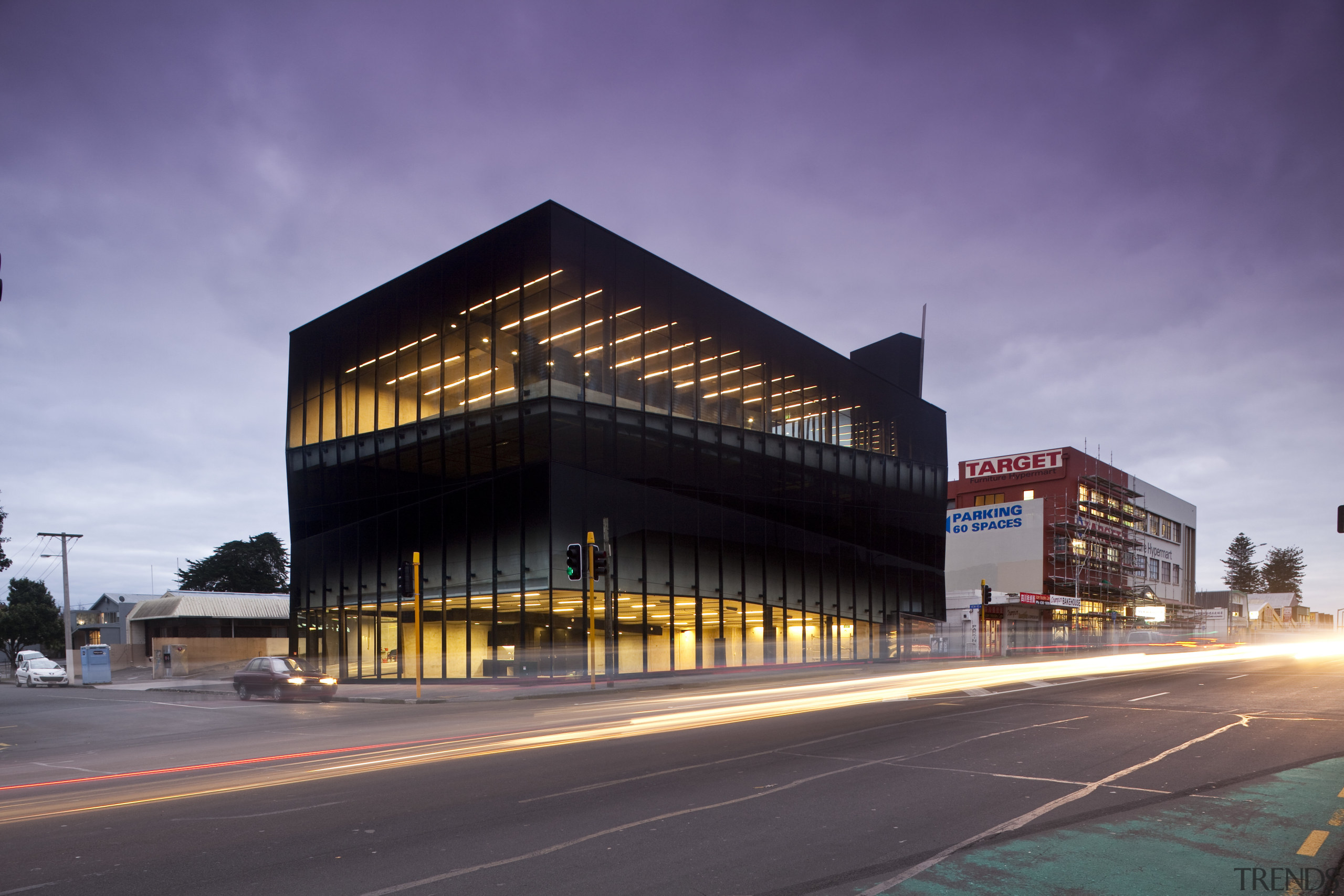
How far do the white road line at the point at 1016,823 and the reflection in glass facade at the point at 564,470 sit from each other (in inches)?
848

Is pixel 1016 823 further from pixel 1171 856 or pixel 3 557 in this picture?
pixel 3 557

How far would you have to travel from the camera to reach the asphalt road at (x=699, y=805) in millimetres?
6742

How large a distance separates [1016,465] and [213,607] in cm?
6848

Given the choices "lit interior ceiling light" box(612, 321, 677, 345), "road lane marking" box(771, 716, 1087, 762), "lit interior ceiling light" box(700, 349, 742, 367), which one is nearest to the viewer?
"road lane marking" box(771, 716, 1087, 762)

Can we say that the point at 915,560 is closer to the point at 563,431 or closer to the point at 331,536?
the point at 563,431

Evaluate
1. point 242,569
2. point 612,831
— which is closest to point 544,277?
point 612,831

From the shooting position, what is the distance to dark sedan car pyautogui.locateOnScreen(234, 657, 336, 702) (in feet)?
90.6

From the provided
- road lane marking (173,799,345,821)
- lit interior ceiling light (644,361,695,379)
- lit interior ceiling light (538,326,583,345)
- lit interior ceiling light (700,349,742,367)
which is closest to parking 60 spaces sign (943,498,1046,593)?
lit interior ceiling light (700,349,742,367)

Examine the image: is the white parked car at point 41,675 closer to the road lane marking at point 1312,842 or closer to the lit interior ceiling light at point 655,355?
the lit interior ceiling light at point 655,355

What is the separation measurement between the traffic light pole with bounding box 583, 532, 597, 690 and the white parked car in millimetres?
31223

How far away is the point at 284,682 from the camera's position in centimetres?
2756

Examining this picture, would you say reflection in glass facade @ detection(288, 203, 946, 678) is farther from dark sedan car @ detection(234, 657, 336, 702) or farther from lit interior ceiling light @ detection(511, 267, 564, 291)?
dark sedan car @ detection(234, 657, 336, 702)

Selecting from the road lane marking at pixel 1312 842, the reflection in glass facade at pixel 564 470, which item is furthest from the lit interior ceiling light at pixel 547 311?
the road lane marking at pixel 1312 842

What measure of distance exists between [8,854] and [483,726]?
10113mm
